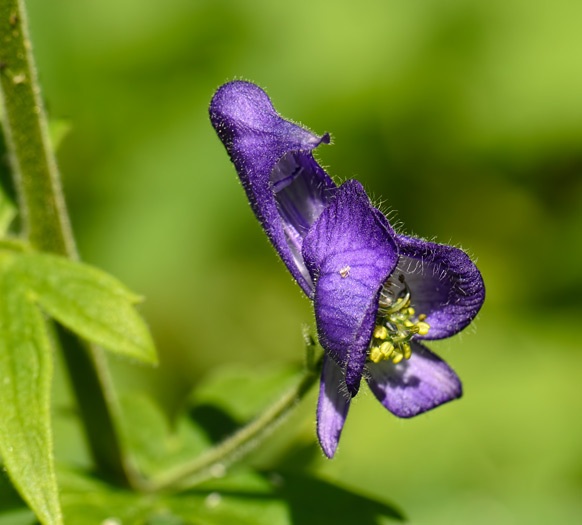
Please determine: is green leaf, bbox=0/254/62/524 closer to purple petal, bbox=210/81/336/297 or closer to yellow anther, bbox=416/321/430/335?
purple petal, bbox=210/81/336/297

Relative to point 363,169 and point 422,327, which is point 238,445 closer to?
point 422,327

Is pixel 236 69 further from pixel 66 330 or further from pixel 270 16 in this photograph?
pixel 66 330

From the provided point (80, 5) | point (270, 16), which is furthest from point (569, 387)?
point (80, 5)

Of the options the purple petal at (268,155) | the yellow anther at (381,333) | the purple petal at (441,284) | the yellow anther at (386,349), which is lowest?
the yellow anther at (386,349)

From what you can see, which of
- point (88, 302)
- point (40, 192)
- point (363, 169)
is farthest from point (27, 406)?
point (363, 169)

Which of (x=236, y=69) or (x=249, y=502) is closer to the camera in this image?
(x=249, y=502)

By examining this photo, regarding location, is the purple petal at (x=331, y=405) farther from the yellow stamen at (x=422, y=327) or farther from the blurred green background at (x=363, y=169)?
the blurred green background at (x=363, y=169)

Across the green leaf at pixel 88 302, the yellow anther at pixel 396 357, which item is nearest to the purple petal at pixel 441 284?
the yellow anther at pixel 396 357
